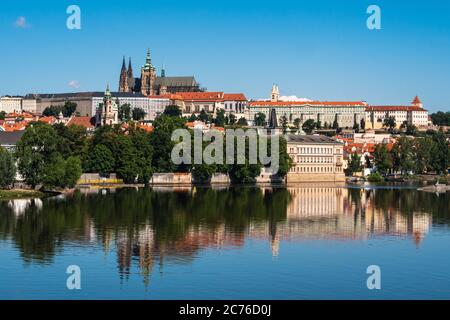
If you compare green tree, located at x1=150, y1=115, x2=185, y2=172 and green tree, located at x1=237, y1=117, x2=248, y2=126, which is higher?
green tree, located at x1=237, y1=117, x2=248, y2=126

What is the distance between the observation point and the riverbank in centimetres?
4275

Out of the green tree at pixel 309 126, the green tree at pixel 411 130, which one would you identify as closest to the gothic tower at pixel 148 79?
the green tree at pixel 309 126

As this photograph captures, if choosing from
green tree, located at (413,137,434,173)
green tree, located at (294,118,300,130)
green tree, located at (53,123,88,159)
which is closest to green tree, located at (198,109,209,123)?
green tree, located at (294,118,300,130)

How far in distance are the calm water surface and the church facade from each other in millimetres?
103571

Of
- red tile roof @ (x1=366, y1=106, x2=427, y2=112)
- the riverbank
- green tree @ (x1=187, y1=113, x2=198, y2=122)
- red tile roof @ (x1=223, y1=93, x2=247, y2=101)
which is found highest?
red tile roof @ (x1=223, y1=93, x2=247, y2=101)

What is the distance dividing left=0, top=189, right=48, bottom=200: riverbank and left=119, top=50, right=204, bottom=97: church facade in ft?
319

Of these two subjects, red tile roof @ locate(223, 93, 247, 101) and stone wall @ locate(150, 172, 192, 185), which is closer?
stone wall @ locate(150, 172, 192, 185)

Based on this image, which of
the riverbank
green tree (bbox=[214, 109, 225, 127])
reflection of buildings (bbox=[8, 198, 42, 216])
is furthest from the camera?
green tree (bbox=[214, 109, 225, 127])

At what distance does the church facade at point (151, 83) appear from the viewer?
145875mm

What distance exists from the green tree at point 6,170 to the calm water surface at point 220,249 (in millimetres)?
3287

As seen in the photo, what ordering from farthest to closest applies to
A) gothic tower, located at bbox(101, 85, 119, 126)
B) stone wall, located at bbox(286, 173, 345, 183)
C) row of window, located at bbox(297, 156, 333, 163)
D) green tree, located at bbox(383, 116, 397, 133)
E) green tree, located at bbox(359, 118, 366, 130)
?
green tree, located at bbox(359, 118, 366, 130) → green tree, located at bbox(383, 116, 397, 133) → gothic tower, located at bbox(101, 85, 119, 126) → row of window, located at bbox(297, 156, 333, 163) → stone wall, located at bbox(286, 173, 345, 183)

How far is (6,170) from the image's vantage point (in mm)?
44438

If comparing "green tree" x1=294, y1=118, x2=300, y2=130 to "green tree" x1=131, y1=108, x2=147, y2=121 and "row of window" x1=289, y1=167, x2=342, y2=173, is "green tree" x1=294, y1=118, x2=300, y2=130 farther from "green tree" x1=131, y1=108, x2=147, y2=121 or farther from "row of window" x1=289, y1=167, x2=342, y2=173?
"row of window" x1=289, y1=167, x2=342, y2=173
